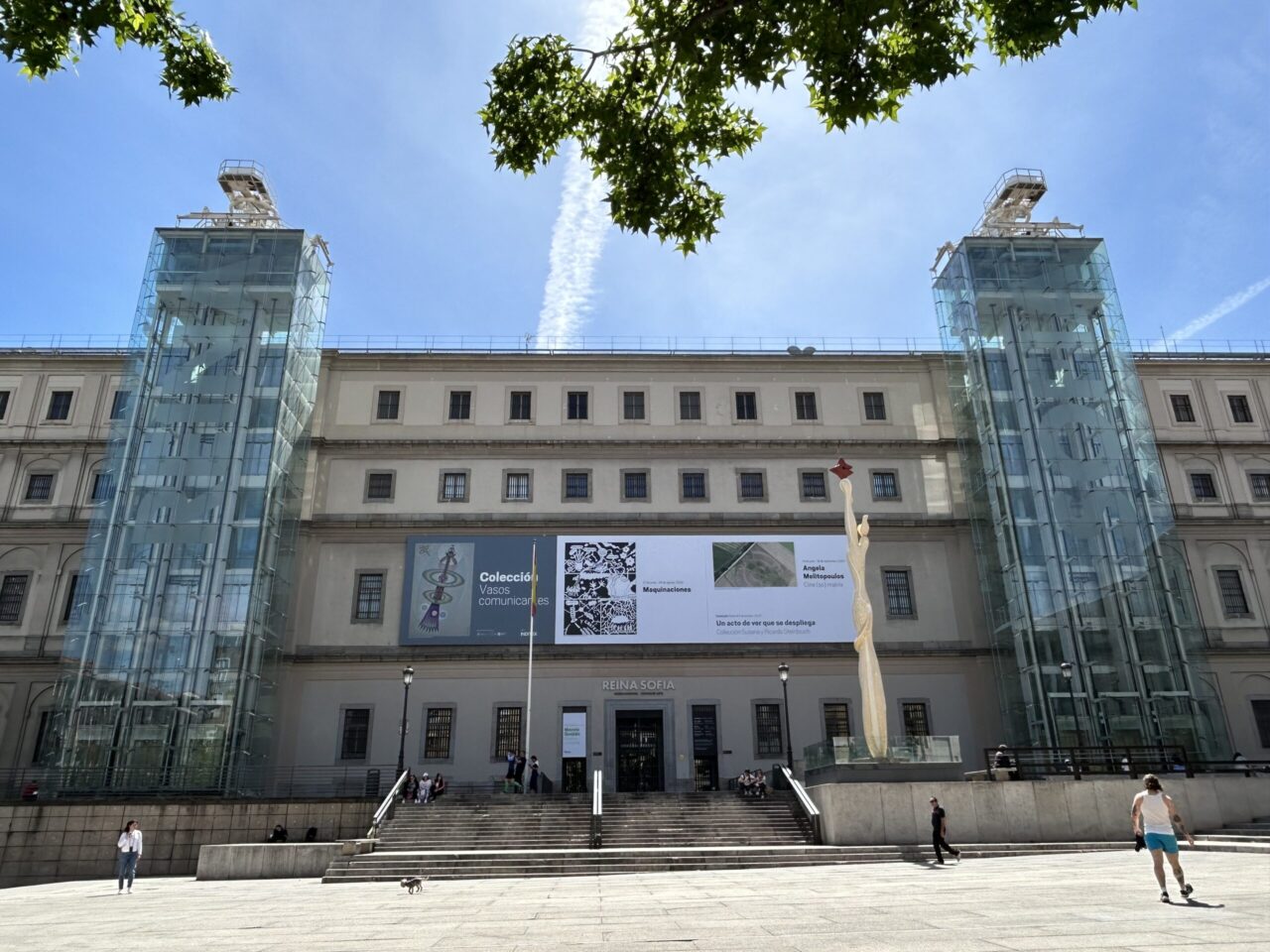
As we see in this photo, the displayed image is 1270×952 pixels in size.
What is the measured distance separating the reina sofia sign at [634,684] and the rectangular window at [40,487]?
24077 millimetres

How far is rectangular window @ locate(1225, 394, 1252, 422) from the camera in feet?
132

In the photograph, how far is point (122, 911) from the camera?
14.4 m

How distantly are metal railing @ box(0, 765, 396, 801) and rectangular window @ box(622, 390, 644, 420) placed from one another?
16.5 meters

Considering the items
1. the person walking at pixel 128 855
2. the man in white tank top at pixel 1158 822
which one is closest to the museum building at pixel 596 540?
the person walking at pixel 128 855

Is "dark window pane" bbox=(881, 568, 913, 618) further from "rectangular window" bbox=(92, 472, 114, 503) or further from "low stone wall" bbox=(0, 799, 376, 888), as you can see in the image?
"rectangular window" bbox=(92, 472, 114, 503)

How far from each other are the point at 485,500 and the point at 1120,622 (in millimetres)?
24272

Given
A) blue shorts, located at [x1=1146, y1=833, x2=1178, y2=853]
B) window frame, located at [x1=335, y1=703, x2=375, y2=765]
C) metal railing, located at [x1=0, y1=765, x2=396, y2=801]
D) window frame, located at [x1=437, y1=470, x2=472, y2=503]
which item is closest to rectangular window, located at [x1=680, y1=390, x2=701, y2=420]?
window frame, located at [x1=437, y1=470, x2=472, y2=503]

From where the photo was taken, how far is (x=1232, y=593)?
122ft

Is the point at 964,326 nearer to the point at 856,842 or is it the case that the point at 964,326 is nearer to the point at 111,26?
the point at 856,842

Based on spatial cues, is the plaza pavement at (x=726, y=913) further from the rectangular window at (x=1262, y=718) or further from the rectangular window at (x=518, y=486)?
the rectangular window at (x=1262, y=718)

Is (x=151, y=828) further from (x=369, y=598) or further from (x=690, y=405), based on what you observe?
(x=690, y=405)

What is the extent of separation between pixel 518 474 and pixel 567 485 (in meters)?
2.04

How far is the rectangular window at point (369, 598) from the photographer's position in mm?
34281

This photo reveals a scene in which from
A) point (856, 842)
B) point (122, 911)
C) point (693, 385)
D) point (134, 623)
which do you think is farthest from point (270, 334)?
point (856, 842)
